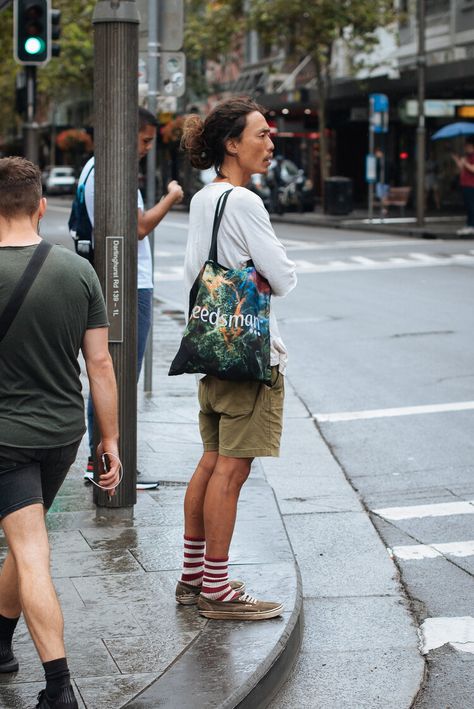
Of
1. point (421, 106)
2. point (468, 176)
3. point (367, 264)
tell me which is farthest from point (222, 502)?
point (421, 106)

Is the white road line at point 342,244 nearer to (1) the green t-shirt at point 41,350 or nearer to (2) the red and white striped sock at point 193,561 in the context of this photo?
(2) the red and white striped sock at point 193,561

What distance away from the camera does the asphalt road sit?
559 cm

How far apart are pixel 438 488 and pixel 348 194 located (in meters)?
32.8

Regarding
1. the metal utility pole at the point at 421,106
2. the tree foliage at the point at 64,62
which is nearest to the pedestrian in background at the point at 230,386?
the tree foliage at the point at 64,62

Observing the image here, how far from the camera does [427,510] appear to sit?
282 inches

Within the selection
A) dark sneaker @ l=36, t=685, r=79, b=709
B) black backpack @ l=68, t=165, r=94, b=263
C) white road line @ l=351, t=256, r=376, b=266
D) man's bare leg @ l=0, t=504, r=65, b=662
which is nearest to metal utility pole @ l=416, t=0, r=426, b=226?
white road line @ l=351, t=256, r=376, b=266

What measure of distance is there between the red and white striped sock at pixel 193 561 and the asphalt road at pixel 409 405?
90 centimetres

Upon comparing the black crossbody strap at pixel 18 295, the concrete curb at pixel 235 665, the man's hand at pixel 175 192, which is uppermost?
the man's hand at pixel 175 192

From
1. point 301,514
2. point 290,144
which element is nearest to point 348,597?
point 301,514

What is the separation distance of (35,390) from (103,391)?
1.03 ft

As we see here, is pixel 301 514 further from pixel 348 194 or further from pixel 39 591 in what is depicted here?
pixel 348 194

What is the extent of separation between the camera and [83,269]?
406 centimetres

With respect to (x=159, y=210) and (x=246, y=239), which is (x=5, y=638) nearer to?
(x=246, y=239)

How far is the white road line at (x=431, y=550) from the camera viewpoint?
248 inches
